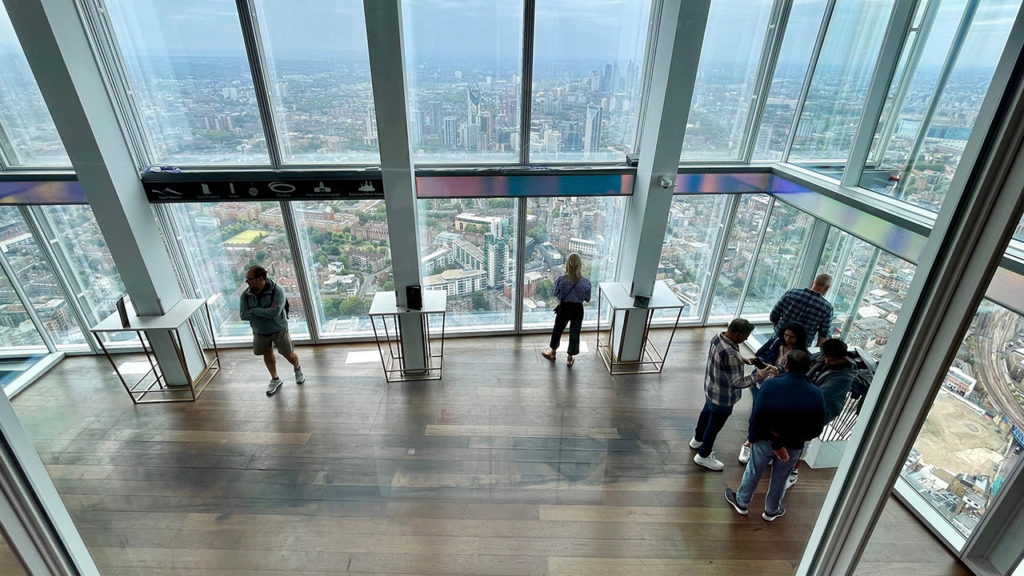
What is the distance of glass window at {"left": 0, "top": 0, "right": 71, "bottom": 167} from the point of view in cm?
355

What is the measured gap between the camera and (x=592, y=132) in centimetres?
455

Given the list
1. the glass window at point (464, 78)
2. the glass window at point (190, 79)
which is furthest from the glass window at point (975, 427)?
the glass window at point (190, 79)

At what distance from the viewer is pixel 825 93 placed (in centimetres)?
423

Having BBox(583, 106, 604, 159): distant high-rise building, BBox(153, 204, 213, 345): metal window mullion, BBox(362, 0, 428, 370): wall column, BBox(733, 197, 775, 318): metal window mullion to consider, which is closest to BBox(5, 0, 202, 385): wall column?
BBox(153, 204, 213, 345): metal window mullion

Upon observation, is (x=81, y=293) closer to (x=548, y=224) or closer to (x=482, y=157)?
(x=482, y=157)

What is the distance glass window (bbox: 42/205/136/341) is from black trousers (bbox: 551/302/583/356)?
14.3ft

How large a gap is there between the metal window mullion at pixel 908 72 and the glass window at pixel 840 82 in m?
0.30

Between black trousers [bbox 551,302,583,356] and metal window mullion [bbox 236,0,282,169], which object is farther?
black trousers [bbox 551,302,583,356]

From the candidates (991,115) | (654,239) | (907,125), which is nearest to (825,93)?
(907,125)

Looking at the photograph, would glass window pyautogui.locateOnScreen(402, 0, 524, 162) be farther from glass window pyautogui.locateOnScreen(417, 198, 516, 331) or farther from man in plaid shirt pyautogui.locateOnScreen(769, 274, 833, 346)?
man in plaid shirt pyautogui.locateOnScreen(769, 274, 833, 346)

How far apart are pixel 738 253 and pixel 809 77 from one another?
1876 mm

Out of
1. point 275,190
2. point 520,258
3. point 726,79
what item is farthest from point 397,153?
point 726,79

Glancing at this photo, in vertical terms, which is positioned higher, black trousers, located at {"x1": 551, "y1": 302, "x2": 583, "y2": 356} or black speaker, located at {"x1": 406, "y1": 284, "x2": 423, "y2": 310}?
black speaker, located at {"x1": 406, "y1": 284, "x2": 423, "y2": 310}

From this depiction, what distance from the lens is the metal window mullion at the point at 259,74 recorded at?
3.73 meters
